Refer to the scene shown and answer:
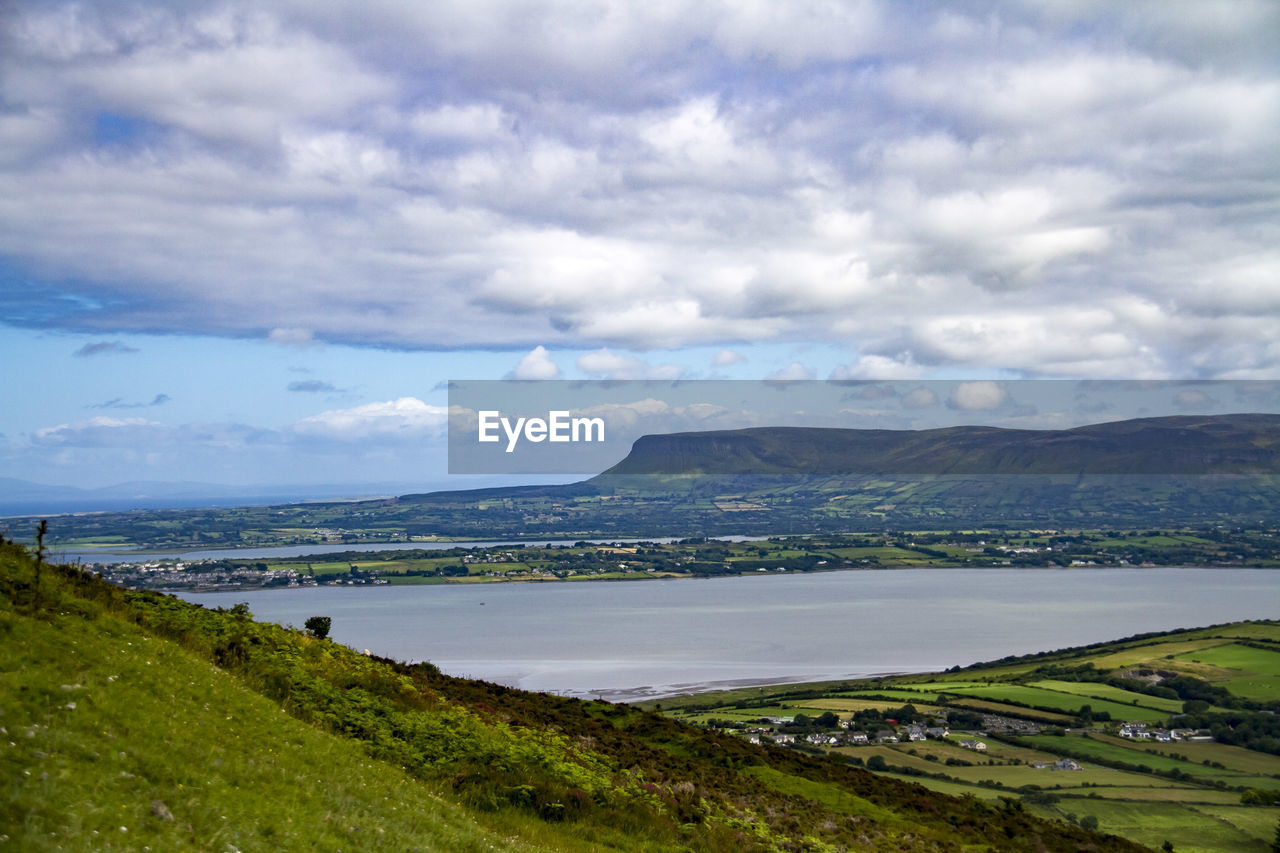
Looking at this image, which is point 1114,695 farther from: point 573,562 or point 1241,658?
point 573,562

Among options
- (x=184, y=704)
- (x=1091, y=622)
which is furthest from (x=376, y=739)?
(x=1091, y=622)

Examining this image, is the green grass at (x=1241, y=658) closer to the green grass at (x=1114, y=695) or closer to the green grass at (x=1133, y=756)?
the green grass at (x=1114, y=695)

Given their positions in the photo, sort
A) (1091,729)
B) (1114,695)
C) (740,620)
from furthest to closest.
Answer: (740,620) → (1114,695) → (1091,729)

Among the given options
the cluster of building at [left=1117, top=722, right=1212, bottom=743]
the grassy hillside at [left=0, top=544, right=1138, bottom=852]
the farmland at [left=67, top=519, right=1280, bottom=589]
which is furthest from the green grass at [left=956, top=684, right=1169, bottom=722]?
the farmland at [left=67, top=519, right=1280, bottom=589]

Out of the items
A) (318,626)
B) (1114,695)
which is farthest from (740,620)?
(318,626)

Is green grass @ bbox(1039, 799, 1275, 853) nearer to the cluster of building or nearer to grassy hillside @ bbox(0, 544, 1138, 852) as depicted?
grassy hillside @ bbox(0, 544, 1138, 852)

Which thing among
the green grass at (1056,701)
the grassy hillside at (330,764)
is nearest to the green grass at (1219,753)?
the green grass at (1056,701)

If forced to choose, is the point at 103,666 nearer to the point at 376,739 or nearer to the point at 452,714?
the point at 376,739
